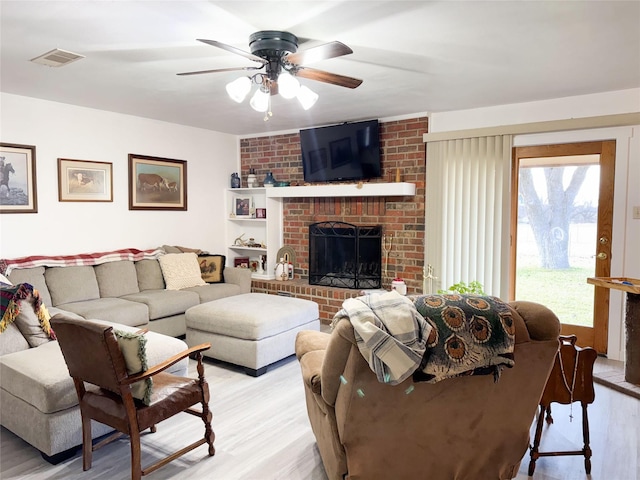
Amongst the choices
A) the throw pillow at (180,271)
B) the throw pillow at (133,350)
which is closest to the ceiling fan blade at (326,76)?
the throw pillow at (133,350)

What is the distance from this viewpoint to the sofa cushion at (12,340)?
2648 mm

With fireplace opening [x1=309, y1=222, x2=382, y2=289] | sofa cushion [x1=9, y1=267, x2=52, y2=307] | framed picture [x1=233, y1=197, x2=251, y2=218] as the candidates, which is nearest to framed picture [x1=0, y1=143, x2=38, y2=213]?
sofa cushion [x1=9, y1=267, x2=52, y2=307]

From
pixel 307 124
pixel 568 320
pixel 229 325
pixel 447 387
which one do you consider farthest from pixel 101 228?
pixel 568 320

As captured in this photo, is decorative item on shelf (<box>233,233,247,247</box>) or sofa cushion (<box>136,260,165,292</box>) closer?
sofa cushion (<box>136,260,165,292</box>)

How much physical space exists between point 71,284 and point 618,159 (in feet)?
16.2

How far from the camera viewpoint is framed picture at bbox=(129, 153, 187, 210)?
4.94 meters

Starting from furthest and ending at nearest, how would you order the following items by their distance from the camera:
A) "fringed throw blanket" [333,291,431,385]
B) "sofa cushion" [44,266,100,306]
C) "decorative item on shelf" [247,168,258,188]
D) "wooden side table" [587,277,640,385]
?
1. "decorative item on shelf" [247,168,258,188]
2. "sofa cushion" [44,266,100,306]
3. "wooden side table" [587,277,640,385]
4. "fringed throw blanket" [333,291,431,385]

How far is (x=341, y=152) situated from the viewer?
513cm

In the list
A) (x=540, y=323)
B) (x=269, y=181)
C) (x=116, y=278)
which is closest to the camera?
(x=540, y=323)

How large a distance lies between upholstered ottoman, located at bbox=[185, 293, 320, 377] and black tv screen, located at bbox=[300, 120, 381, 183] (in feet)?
6.02

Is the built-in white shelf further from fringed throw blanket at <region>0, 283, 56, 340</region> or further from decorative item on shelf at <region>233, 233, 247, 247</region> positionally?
fringed throw blanket at <region>0, 283, 56, 340</region>

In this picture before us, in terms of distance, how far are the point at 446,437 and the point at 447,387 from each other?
0.87ft

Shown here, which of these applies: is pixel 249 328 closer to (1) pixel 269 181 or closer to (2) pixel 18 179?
(2) pixel 18 179

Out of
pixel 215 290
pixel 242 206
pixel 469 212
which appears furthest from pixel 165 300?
pixel 469 212
